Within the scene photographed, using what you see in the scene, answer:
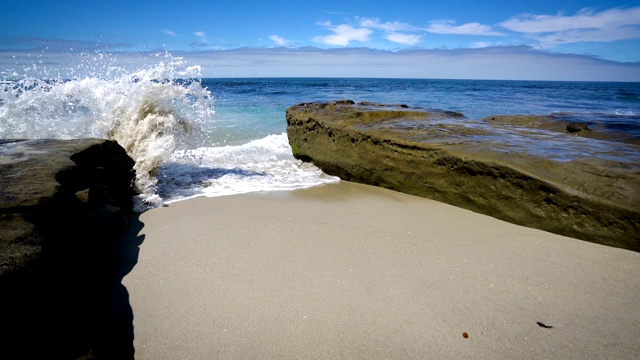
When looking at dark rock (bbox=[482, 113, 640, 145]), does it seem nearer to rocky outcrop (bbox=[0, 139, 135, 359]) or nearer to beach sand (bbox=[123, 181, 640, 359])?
beach sand (bbox=[123, 181, 640, 359])

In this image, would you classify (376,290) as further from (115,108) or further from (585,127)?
(585,127)

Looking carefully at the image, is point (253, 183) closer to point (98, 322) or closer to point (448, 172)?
point (448, 172)

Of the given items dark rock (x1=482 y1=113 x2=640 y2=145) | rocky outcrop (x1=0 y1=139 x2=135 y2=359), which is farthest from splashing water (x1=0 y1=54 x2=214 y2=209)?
dark rock (x1=482 y1=113 x2=640 y2=145)

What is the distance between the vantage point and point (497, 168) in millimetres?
3014

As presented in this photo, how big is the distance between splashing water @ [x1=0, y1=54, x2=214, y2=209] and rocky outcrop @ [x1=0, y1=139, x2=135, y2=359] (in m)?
1.38

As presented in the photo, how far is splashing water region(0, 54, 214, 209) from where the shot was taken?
432cm

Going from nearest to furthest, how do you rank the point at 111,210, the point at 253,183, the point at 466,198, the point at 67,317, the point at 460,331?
the point at 67,317 < the point at 460,331 < the point at 111,210 < the point at 466,198 < the point at 253,183

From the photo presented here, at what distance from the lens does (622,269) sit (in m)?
2.23

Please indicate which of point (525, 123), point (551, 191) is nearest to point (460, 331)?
point (551, 191)

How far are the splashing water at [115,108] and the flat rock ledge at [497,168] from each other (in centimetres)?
200

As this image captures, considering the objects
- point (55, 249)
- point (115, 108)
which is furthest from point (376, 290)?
point (115, 108)

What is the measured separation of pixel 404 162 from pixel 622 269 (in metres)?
2.08

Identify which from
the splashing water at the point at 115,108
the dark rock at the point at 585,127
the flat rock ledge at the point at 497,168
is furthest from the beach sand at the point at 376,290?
the dark rock at the point at 585,127

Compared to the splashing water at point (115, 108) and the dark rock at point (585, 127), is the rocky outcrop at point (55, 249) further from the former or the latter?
the dark rock at point (585, 127)
